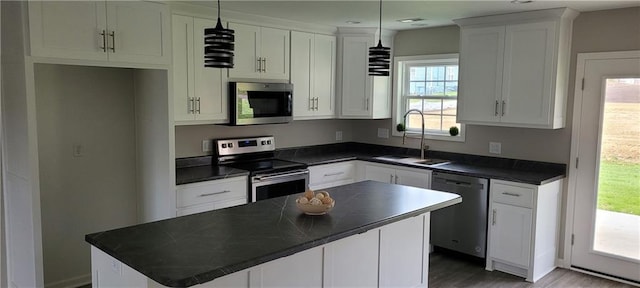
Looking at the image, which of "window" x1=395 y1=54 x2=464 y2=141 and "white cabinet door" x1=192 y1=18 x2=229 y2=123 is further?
"window" x1=395 y1=54 x2=464 y2=141

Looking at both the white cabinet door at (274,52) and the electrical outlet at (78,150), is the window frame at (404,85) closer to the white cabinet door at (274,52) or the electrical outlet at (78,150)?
the white cabinet door at (274,52)

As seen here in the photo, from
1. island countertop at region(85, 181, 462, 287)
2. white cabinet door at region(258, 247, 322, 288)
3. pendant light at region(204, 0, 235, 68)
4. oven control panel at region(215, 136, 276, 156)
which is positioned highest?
pendant light at region(204, 0, 235, 68)

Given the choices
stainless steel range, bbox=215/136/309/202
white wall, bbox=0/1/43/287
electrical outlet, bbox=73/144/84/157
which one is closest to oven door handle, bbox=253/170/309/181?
stainless steel range, bbox=215/136/309/202

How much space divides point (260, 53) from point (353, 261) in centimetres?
246

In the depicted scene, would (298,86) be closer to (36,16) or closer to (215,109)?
(215,109)

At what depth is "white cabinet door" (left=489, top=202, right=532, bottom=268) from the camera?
13.3ft

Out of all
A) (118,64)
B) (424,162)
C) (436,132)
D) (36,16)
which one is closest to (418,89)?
(436,132)

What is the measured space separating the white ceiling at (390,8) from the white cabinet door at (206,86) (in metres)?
0.27

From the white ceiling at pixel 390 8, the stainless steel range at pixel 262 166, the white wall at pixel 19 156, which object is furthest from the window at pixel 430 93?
the white wall at pixel 19 156

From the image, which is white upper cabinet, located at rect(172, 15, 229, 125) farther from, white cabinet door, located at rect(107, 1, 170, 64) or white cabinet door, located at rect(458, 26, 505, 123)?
white cabinet door, located at rect(458, 26, 505, 123)

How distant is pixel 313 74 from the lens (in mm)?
5117

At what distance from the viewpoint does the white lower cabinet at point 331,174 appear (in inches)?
192

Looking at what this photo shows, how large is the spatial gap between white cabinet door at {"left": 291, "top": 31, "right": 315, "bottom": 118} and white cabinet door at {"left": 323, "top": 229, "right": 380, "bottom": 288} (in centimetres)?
233

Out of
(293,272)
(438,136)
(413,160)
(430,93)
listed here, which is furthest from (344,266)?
(430,93)
